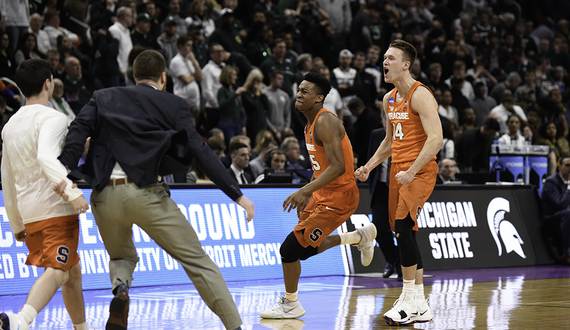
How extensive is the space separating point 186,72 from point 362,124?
3.43 m

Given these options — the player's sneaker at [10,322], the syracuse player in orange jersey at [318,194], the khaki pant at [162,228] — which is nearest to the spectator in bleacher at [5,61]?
the syracuse player in orange jersey at [318,194]

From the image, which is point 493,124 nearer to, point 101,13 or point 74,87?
point 101,13

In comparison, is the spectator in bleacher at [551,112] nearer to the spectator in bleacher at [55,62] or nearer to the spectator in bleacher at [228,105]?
the spectator in bleacher at [228,105]

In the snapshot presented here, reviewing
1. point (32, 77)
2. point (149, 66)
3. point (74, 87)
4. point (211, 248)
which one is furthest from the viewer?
point (74, 87)

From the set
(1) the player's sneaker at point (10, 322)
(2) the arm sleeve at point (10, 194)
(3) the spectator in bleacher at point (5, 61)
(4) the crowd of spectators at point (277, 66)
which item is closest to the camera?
(1) the player's sneaker at point (10, 322)

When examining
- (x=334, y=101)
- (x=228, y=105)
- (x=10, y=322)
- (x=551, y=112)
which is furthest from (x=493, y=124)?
(x=10, y=322)

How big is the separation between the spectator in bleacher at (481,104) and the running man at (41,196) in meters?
13.6

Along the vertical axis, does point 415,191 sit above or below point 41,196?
below

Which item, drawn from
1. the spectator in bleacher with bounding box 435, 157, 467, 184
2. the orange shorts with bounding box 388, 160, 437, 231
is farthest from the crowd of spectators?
the orange shorts with bounding box 388, 160, 437, 231

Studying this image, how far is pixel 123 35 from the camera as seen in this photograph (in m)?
13.0

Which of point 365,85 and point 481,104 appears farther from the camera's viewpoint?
point 481,104

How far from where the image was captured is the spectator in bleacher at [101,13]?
13625mm

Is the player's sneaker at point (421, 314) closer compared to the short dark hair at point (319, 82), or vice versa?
the player's sneaker at point (421, 314)

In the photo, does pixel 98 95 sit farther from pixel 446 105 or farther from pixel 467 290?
pixel 446 105
